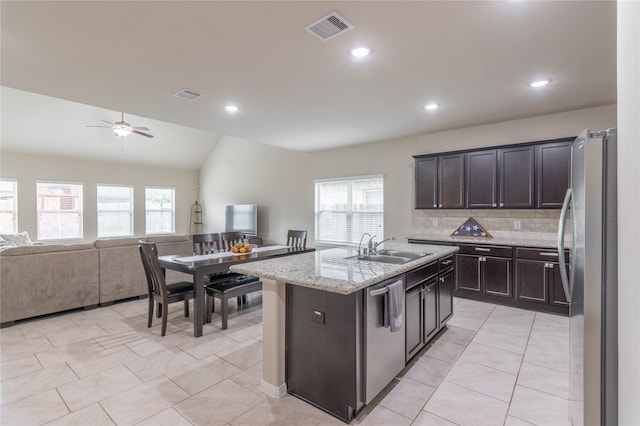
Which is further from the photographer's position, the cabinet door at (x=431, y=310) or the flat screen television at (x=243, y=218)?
the flat screen television at (x=243, y=218)

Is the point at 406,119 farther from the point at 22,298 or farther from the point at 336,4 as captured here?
the point at 22,298

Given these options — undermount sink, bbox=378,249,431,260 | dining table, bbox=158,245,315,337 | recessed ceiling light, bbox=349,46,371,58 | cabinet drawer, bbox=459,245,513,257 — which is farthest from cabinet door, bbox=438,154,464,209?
dining table, bbox=158,245,315,337

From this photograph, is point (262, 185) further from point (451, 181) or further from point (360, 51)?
point (360, 51)

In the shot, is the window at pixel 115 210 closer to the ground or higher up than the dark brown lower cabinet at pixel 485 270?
higher up

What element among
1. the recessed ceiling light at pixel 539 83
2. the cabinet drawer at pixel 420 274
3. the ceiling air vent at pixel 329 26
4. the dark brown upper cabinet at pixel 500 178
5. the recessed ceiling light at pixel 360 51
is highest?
the recessed ceiling light at pixel 539 83

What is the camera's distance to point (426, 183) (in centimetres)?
530

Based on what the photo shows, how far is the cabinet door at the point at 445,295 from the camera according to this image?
325 cm

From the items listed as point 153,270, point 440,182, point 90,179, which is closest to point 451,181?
point 440,182

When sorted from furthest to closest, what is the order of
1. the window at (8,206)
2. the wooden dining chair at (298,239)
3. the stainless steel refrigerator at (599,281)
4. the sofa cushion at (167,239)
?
the window at (8,206) → the wooden dining chair at (298,239) → the sofa cushion at (167,239) → the stainless steel refrigerator at (599,281)

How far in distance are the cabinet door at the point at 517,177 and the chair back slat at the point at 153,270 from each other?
4.61 m

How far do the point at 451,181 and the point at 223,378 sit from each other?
4252mm

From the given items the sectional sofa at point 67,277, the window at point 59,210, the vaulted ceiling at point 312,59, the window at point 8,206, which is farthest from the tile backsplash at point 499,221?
the window at point 8,206

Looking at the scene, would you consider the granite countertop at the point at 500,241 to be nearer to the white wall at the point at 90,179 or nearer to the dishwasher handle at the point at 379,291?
the dishwasher handle at the point at 379,291

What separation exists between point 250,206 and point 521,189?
5993 millimetres
